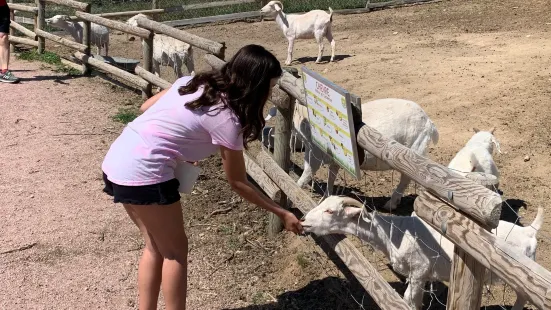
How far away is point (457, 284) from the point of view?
274 centimetres

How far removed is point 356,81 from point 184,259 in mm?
7296

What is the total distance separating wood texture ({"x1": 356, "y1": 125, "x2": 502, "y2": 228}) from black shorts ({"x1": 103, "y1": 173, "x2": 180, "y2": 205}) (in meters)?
1.17

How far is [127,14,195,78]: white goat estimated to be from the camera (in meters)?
10.4

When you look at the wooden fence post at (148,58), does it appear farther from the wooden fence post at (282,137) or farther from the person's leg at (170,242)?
the person's leg at (170,242)

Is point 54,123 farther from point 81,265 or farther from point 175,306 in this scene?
point 175,306

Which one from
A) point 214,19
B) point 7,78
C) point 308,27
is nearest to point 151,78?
point 7,78

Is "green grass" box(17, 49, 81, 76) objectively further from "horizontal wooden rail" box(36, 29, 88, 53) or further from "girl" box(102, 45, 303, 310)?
"girl" box(102, 45, 303, 310)

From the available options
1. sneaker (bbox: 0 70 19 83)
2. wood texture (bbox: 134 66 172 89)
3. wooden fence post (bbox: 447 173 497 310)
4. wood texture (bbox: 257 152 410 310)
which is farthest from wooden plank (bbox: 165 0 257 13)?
wooden fence post (bbox: 447 173 497 310)

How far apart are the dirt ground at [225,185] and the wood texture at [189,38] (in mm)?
1253

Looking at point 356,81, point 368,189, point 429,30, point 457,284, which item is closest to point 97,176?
point 368,189

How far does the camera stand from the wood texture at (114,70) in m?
9.48

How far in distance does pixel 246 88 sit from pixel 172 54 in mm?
7748

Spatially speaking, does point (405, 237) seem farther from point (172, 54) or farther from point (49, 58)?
point (49, 58)

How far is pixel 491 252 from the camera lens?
2438 millimetres
